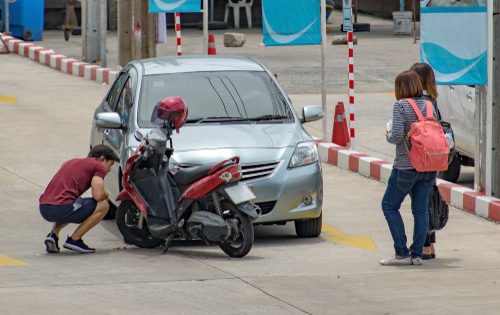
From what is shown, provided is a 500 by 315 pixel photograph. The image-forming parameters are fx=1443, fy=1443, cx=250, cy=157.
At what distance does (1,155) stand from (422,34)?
590 cm

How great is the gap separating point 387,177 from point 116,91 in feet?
11.2

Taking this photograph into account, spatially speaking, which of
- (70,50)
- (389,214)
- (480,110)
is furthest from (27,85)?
(389,214)

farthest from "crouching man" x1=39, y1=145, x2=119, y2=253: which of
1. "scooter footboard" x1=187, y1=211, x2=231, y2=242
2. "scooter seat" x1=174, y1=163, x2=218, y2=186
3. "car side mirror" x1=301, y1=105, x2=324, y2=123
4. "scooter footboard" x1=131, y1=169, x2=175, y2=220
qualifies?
"car side mirror" x1=301, y1=105, x2=324, y2=123

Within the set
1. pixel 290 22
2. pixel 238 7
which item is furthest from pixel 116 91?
pixel 238 7

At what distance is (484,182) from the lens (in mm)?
14352

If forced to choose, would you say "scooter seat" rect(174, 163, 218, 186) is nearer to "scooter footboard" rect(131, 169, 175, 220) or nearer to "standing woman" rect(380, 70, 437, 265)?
"scooter footboard" rect(131, 169, 175, 220)

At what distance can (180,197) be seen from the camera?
39.4ft

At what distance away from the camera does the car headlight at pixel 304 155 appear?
41.0 ft

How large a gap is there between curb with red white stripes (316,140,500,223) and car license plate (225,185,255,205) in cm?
304

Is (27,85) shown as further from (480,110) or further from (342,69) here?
(480,110)

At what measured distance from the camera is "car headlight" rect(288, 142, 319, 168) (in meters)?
12.5

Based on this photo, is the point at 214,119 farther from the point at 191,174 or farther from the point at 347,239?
the point at 347,239

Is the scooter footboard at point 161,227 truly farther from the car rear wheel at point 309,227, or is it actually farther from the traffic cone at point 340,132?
the traffic cone at point 340,132

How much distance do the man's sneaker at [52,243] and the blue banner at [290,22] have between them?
5984mm
